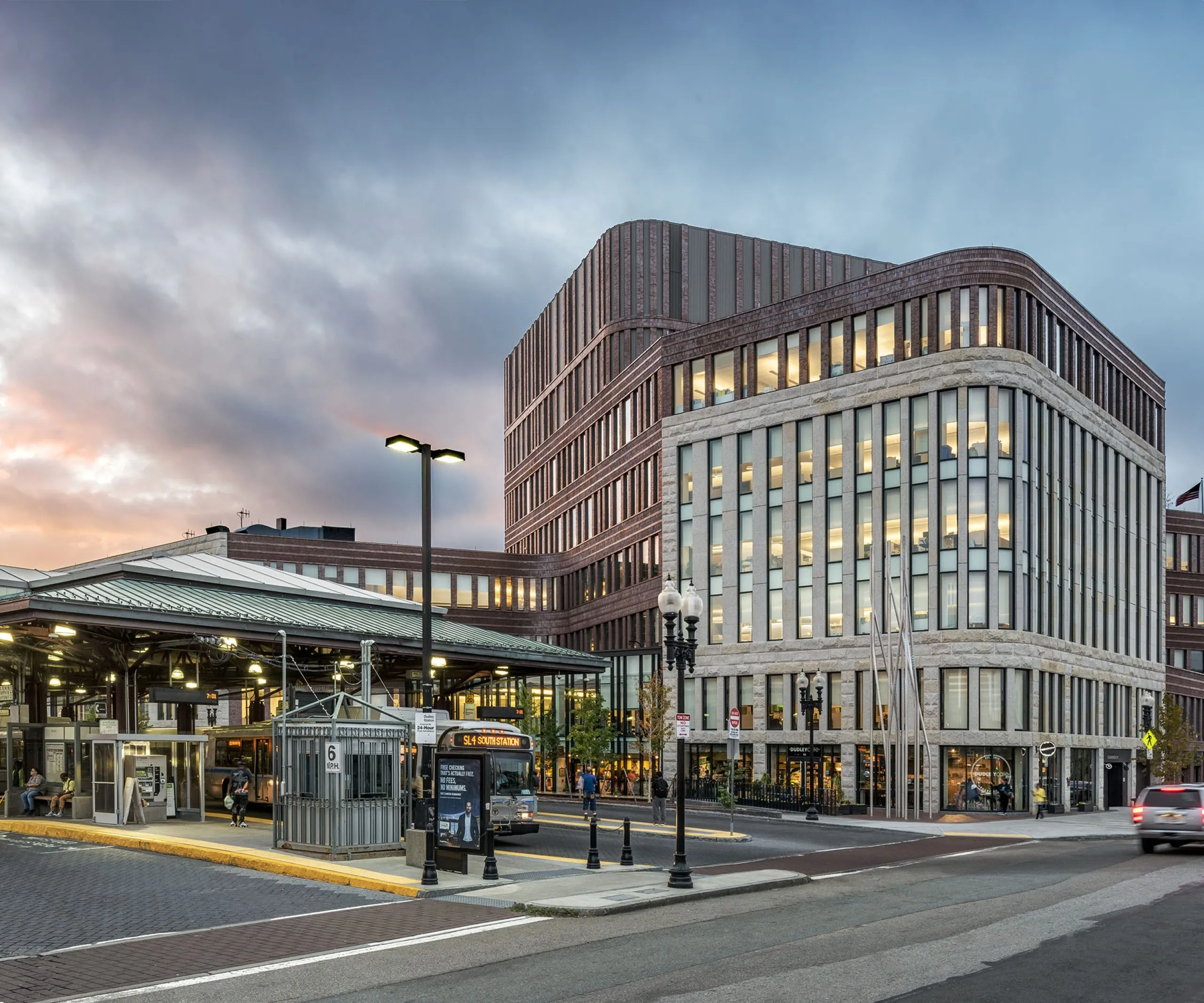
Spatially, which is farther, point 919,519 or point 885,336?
point 885,336

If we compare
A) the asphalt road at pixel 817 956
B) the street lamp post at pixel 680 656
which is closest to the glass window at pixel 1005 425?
the street lamp post at pixel 680 656

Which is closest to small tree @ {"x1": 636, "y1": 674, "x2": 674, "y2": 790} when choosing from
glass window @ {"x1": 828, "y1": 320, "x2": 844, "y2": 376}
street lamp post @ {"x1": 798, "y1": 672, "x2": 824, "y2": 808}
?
street lamp post @ {"x1": 798, "y1": 672, "x2": 824, "y2": 808}

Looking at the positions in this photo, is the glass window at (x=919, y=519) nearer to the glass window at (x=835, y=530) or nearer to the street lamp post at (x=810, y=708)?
the glass window at (x=835, y=530)

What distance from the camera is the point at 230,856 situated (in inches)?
1045

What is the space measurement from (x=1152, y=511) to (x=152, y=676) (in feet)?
194

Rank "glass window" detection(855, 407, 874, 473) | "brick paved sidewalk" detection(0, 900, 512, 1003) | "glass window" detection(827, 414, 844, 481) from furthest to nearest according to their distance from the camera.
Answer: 1. "glass window" detection(827, 414, 844, 481)
2. "glass window" detection(855, 407, 874, 473)
3. "brick paved sidewalk" detection(0, 900, 512, 1003)

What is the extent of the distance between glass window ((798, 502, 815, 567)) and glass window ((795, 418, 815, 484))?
4.51 ft

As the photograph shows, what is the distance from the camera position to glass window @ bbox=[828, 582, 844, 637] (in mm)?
60031

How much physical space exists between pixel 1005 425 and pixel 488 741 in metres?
32.5

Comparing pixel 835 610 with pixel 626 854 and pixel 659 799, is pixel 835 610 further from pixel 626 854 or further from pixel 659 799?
pixel 626 854

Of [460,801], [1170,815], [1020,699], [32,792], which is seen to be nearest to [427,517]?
[460,801]

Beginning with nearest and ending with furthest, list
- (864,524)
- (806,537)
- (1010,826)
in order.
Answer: (1010,826) < (864,524) < (806,537)

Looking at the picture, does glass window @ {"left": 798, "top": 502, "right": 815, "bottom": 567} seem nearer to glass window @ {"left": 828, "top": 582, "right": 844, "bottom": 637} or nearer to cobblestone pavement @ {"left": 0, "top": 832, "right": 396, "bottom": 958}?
glass window @ {"left": 828, "top": 582, "right": 844, "bottom": 637}

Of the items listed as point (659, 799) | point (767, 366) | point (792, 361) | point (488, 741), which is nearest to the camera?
point (488, 741)
